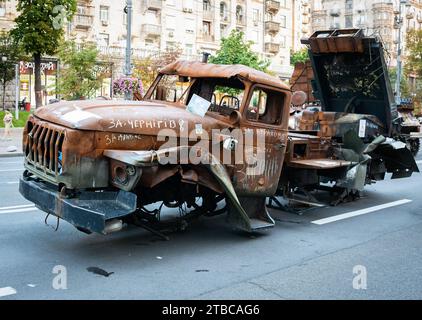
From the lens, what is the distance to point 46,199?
247 inches

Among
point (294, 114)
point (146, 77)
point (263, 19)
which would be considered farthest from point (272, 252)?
point (263, 19)

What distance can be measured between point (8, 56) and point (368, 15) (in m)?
Answer: 54.7

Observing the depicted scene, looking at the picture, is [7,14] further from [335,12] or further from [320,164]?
[335,12]

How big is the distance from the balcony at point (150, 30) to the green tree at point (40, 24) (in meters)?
17.9

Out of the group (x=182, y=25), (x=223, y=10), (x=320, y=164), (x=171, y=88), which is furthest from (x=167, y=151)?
(x=223, y=10)

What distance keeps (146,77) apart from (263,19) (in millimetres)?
27456

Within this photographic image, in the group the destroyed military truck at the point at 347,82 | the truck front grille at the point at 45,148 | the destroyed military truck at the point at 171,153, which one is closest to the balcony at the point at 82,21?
the destroyed military truck at the point at 347,82

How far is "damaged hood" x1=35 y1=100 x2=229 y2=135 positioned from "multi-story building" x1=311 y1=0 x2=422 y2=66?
219ft

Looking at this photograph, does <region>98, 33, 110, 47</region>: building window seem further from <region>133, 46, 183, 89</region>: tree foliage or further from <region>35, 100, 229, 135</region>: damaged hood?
<region>35, 100, 229, 135</region>: damaged hood

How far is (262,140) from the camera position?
7.39 meters

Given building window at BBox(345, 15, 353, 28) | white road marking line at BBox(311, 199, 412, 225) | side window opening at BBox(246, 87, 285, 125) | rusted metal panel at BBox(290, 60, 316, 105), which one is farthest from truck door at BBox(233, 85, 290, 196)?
building window at BBox(345, 15, 353, 28)

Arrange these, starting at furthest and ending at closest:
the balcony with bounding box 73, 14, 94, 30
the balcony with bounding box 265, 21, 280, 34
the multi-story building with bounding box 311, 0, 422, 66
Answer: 1. the multi-story building with bounding box 311, 0, 422, 66
2. the balcony with bounding box 265, 21, 280, 34
3. the balcony with bounding box 73, 14, 94, 30

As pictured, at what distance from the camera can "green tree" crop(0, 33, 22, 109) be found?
3466 centimetres

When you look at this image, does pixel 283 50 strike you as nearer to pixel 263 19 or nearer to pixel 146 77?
pixel 263 19
